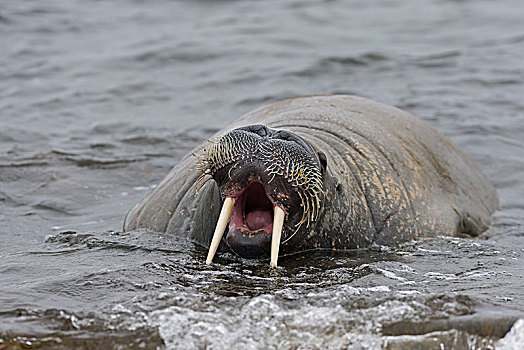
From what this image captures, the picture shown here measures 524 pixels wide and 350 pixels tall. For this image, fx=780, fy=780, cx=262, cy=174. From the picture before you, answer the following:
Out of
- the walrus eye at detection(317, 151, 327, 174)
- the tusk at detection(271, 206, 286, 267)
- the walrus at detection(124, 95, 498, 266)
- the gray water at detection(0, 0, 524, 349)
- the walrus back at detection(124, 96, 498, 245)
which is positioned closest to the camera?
the gray water at detection(0, 0, 524, 349)

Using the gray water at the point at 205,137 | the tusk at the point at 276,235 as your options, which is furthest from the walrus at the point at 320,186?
the gray water at the point at 205,137

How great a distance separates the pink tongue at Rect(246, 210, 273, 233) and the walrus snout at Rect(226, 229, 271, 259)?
15cm

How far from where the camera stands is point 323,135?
6.24m

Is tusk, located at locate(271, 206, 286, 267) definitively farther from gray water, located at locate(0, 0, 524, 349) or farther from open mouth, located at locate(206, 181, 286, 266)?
gray water, located at locate(0, 0, 524, 349)

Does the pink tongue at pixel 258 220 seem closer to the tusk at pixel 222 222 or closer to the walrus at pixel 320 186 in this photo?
the walrus at pixel 320 186

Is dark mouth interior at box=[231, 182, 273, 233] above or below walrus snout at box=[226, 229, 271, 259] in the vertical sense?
above

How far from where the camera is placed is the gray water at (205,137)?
3971mm

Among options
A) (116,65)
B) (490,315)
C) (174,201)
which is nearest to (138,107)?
(116,65)

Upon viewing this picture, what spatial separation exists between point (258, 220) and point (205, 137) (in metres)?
4.95

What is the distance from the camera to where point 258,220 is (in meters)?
5.14

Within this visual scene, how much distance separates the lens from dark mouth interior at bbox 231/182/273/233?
5.05m

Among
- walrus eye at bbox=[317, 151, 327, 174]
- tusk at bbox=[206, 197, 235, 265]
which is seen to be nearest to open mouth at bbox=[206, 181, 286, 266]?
tusk at bbox=[206, 197, 235, 265]

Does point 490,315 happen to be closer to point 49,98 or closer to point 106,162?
point 106,162

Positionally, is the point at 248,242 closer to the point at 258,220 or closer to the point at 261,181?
the point at 258,220
